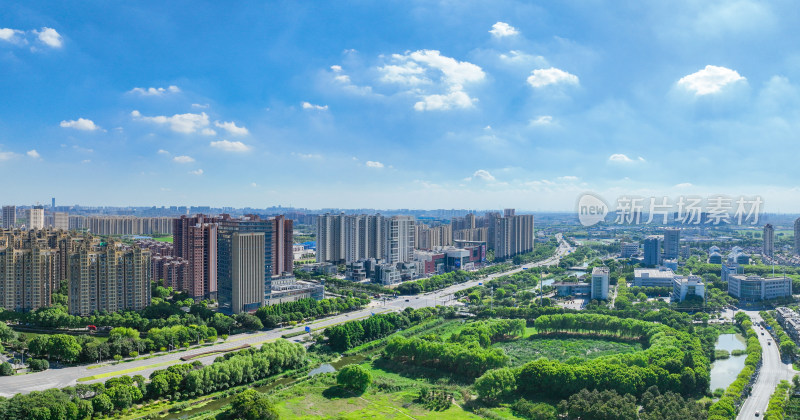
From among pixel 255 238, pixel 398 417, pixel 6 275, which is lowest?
pixel 398 417

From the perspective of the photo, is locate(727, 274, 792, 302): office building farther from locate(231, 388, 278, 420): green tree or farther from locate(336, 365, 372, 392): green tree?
locate(231, 388, 278, 420): green tree

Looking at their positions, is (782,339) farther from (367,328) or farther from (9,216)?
(9,216)

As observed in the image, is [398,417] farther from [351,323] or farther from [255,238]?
[255,238]

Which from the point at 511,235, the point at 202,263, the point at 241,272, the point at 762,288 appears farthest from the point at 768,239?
the point at 202,263

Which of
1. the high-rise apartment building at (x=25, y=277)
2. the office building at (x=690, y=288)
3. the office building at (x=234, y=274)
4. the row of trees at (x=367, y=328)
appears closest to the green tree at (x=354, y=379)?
A: the row of trees at (x=367, y=328)

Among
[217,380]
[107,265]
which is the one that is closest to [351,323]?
[217,380]

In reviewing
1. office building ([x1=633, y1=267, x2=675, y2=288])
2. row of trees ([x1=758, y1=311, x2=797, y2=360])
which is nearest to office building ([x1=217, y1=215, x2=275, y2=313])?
row of trees ([x1=758, y1=311, x2=797, y2=360])

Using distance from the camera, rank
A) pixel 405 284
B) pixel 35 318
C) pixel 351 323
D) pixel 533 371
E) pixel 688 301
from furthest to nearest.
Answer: pixel 405 284 < pixel 688 301 < pixel 35 318 < pixel 351 323 < pixel 533 371
